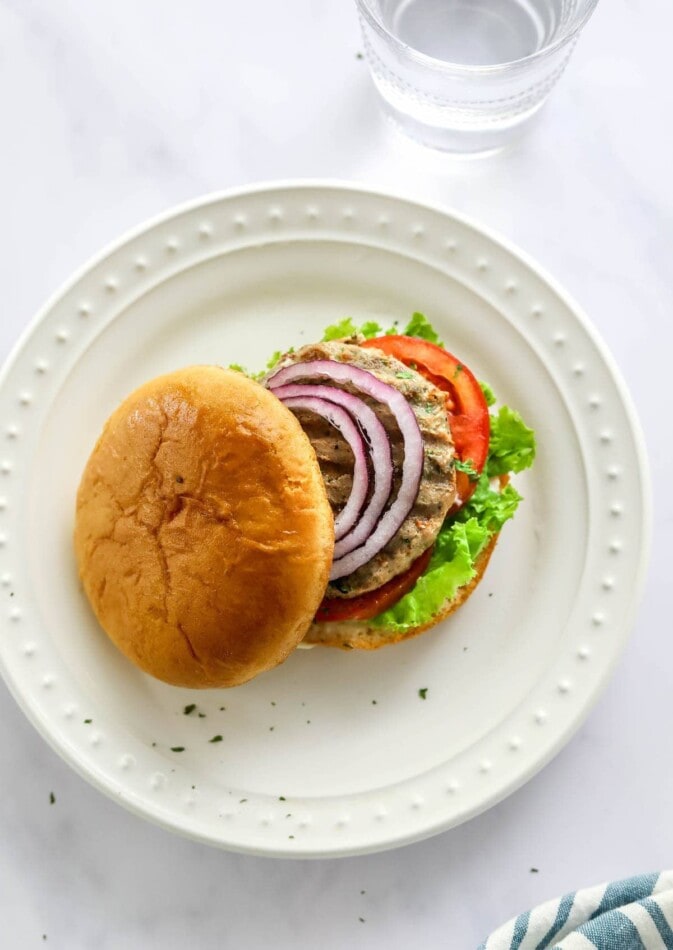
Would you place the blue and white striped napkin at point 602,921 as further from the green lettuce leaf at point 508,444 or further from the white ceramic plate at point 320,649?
the green lettuce leaf at point 508,444

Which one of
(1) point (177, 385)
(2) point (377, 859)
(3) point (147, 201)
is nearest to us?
(1) point (177, 385)

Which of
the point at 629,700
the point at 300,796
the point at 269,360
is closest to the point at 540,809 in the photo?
the point at 629,700

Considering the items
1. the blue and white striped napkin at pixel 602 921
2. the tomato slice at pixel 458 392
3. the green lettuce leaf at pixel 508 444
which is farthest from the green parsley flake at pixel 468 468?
the blue and white striped napkin at pixel 602 921

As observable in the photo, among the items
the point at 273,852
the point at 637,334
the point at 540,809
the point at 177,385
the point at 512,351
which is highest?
the point at 637,334

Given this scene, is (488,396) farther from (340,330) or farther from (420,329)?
(340,330)

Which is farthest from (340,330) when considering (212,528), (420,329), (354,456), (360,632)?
(360,632)

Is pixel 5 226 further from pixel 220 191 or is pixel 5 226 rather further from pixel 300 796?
pixel 300 796

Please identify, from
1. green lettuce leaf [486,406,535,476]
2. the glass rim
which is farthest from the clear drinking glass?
green lettuce leaf [486,406,535,476]

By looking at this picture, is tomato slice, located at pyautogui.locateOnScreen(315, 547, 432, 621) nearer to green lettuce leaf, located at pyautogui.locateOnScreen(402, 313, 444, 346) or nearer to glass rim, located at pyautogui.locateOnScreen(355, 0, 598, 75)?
green lettuce leaf, located at pyautogui.locateOnScreen(402, 313, 444, 346)
